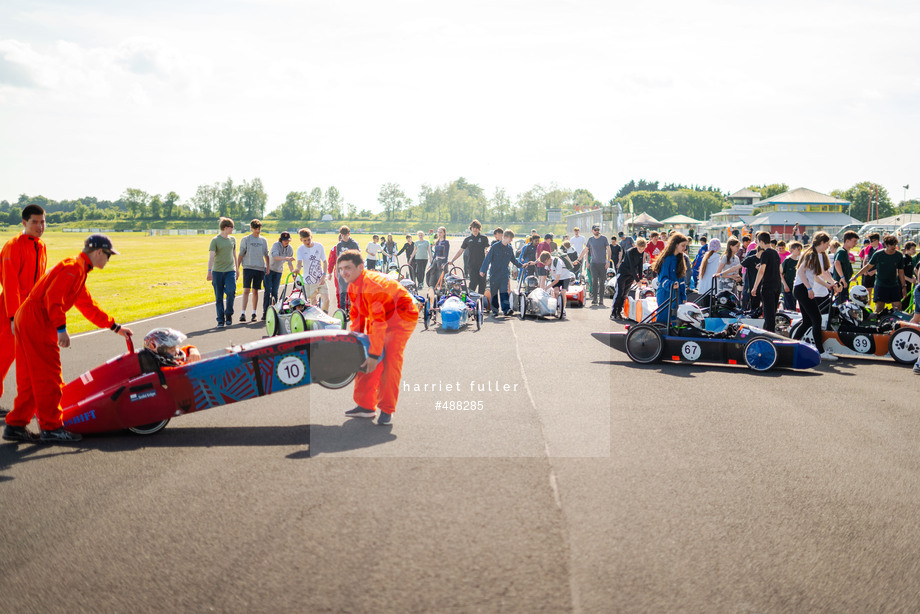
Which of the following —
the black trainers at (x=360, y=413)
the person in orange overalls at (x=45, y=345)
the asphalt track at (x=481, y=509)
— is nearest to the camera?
the asphalt track at (x=481, y=509)

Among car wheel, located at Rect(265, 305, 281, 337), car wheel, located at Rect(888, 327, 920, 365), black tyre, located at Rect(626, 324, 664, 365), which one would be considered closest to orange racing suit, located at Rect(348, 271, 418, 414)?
car wheel, located at Rect(265, 305, 281, 337)

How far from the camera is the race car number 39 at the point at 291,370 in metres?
6.20

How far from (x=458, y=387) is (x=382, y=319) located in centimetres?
210

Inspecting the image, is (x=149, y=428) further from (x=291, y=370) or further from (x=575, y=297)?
(x=575, y=297)

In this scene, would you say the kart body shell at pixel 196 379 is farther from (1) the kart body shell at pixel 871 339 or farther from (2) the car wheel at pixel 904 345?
(2) the car wheel at pixel 904 345

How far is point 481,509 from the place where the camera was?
433cm

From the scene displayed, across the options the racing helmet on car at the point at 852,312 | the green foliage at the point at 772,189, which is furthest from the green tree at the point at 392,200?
the racing helmet on car at the point at 852,312

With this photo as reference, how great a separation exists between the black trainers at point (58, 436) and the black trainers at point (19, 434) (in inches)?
4.1

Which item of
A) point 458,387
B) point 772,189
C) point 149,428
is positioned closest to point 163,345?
point 149,428

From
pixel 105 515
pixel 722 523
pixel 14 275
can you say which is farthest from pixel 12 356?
pixel 722 523

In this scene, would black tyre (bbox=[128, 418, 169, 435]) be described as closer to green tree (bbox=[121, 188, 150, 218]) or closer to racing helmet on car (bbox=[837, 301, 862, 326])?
racing helmet on car (bbox=[837, 301, 862, 326])

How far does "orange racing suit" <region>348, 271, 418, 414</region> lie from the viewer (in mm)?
6195

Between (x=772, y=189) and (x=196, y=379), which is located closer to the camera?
(x=196, y=379)

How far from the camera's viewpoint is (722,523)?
418cm
